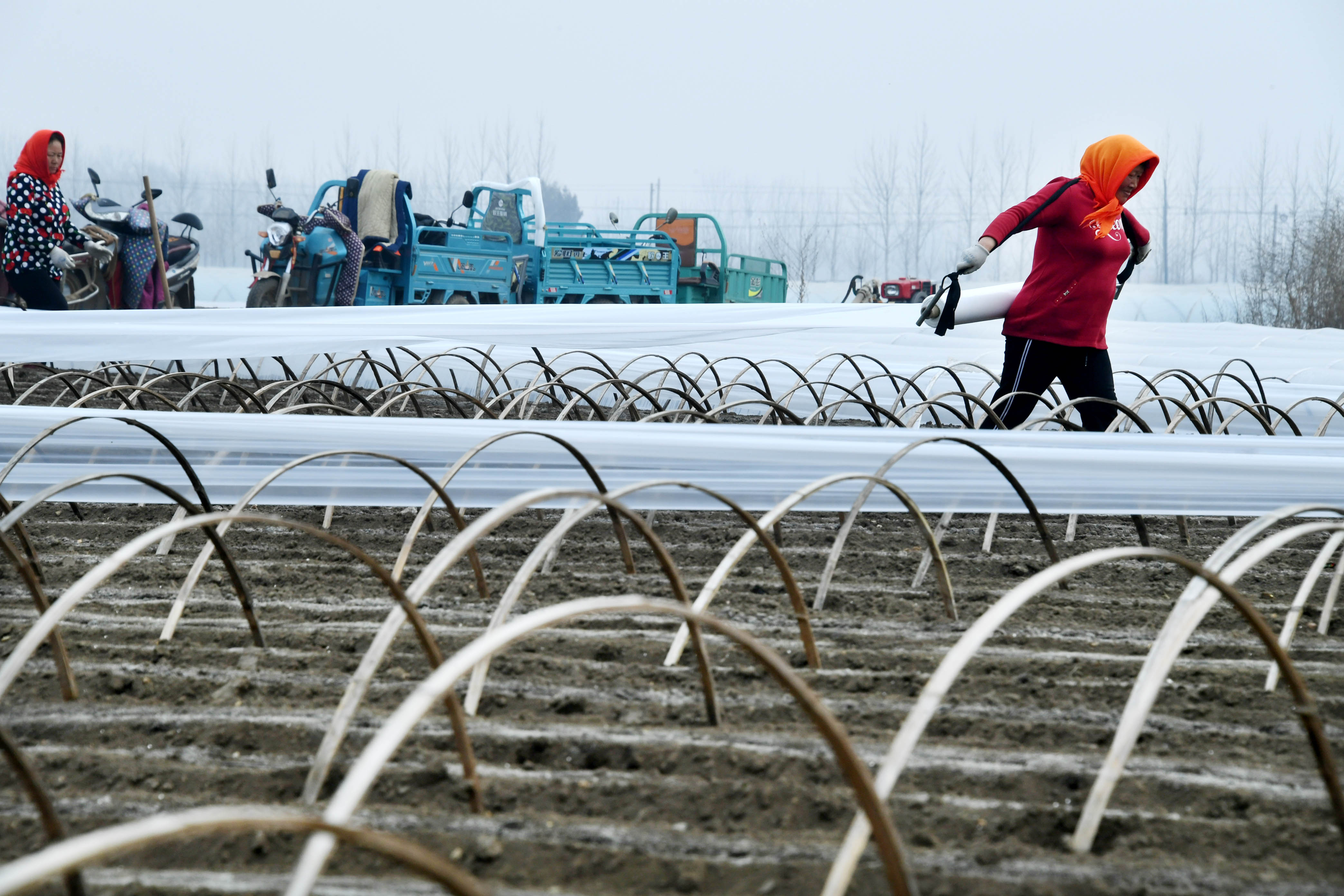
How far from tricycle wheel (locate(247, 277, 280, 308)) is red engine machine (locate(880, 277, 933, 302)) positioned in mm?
8094

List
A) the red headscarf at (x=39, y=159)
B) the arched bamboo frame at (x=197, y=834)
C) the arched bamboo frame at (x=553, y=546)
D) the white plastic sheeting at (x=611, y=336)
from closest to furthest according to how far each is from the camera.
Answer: the arched bamboo frame at (x=197, y=834) < the arched bamboo frame at (x=553, y=546) < the white plastic sheeting at (x=611, y=336) < the red headscarf at (x=39, y=159)

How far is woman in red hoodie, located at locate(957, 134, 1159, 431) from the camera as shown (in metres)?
4.09

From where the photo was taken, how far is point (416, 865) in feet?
2.97

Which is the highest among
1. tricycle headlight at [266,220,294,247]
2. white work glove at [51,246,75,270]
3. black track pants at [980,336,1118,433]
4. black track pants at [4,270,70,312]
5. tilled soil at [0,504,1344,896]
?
tricycle headlight at [266,220,294,247]

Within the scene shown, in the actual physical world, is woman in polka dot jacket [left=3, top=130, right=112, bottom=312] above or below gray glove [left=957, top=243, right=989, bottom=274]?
above

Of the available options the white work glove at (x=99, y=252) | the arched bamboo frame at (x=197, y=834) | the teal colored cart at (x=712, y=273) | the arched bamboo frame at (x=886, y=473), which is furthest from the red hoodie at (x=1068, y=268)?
the teal colored cart at (x=712, y=273)

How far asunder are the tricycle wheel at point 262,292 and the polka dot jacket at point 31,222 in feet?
8.79

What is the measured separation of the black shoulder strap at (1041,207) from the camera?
13.4 feet

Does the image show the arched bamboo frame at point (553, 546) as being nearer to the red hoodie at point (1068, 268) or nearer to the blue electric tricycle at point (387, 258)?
the red hoodie at point (1068, 268)

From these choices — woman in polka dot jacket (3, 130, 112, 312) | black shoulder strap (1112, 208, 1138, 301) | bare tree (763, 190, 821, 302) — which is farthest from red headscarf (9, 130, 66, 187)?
bare tree (763, 190, 821, 302)

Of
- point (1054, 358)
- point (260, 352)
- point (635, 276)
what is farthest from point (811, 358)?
point (635, 276)

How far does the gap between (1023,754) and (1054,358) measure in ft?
8.79

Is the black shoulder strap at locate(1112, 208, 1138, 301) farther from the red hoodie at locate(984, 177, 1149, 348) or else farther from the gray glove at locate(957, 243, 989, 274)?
the gray glove at locate(957, 243, 989, 274)

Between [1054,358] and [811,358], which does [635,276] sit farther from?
[1054,358]
